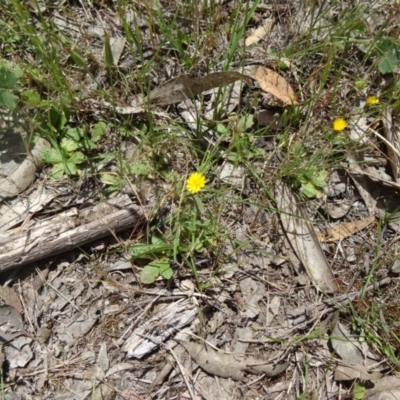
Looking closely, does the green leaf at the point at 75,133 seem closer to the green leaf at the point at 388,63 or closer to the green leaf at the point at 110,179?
the green leaf at the point at 110,179

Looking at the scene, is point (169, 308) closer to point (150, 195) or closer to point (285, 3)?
point (150, 195)

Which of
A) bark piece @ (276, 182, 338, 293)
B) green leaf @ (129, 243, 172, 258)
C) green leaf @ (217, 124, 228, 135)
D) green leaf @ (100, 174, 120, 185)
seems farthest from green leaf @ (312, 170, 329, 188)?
green leaf @ (100, 174, 120, 185)

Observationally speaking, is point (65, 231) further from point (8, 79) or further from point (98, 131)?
point (8, 79)

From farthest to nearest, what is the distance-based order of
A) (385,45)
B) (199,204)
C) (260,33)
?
(260,33), (385,45), (199,204)

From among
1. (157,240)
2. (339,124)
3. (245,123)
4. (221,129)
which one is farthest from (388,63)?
(157,240)

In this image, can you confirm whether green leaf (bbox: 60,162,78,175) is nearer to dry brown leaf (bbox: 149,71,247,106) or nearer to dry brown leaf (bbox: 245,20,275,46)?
dry brown leaf (bbox: 149,71,247,106)

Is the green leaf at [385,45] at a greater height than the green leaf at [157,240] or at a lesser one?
greater

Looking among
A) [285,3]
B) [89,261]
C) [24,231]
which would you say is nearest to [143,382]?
[89,261]

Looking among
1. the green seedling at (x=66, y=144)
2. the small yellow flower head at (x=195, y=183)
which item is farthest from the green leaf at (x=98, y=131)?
the small yellow flower head at (x=195, y=183)
